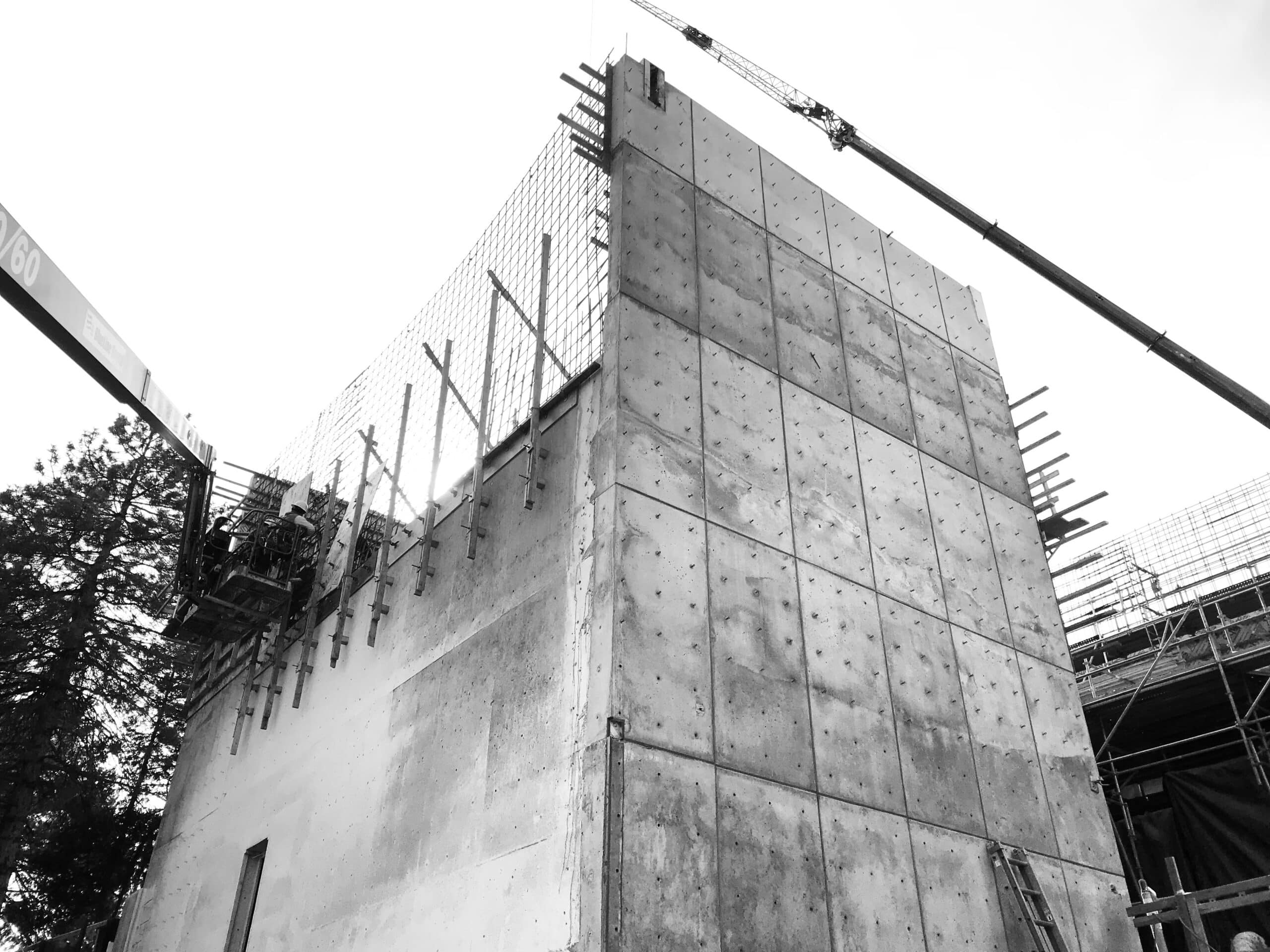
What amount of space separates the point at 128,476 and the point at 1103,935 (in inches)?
1006

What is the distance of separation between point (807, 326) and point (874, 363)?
1381 mm

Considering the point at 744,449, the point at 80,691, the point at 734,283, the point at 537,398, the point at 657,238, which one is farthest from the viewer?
the point at 80,691

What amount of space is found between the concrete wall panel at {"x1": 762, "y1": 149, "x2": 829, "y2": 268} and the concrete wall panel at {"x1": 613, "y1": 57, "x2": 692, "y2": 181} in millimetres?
1520

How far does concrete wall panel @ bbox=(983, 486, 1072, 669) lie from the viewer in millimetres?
13273

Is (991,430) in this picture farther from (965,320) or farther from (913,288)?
(913,288)

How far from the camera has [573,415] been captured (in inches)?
437

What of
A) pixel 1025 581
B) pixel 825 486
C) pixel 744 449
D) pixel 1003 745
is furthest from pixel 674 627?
pixel 1025 581

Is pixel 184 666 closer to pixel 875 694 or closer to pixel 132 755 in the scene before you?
pixel 132 755

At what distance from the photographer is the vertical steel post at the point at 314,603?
15211 millimetres

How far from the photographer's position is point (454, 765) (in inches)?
406

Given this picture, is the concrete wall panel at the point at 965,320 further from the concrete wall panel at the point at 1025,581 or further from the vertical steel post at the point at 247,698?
the vertical steel post at the point at 247,698

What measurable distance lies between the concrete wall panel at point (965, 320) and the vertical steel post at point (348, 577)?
992 centimetres

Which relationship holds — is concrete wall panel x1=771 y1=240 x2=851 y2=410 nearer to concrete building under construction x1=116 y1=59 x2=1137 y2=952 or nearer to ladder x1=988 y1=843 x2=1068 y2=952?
concrete building under construction x1=116 y1=59 x2=1137 y2=952

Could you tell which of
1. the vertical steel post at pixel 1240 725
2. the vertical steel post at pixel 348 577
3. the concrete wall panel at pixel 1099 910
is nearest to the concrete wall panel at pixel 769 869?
the concrete wall panel at pixel 1099 910
